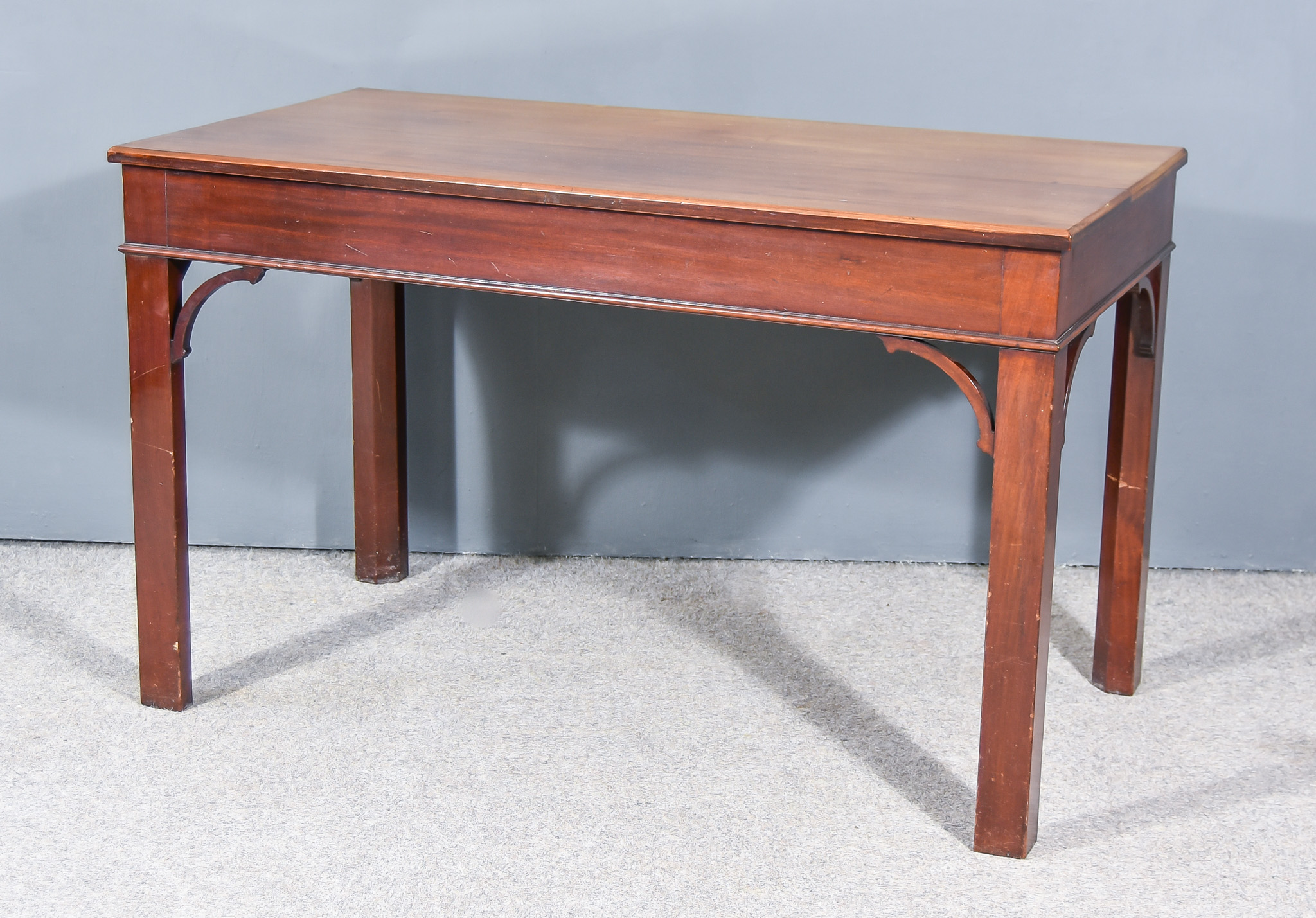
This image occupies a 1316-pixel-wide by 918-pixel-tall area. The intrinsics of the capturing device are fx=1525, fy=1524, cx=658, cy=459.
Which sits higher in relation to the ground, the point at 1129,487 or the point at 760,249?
the point at 760,249

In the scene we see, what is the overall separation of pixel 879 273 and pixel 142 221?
1.00 meters

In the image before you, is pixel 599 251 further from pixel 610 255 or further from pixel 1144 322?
pixel 1144 322

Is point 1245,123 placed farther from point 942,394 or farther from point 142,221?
point 142,221

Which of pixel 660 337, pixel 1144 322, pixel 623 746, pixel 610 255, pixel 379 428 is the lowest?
pixel 623 746

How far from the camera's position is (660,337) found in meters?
2.73

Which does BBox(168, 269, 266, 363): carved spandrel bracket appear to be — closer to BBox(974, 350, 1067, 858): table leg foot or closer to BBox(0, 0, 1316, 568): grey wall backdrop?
BBox(0, 0, 1316, 568): grey wall backdrop

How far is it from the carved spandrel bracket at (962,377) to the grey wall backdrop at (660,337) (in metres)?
0.95

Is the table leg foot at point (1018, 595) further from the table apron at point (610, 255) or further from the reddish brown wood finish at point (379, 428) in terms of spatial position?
the reddish brown wood finish at point (379, 428)

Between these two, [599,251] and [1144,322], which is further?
[1144,322]

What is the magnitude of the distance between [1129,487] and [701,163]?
2.65ft

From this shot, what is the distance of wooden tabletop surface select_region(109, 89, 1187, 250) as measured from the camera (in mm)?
1725

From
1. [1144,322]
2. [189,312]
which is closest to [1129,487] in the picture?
[1144,322]

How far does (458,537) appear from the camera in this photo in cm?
285

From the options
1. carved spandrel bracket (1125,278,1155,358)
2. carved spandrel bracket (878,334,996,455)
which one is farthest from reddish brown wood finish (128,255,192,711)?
carved spandrel bracket (1125,278,1155,358)
